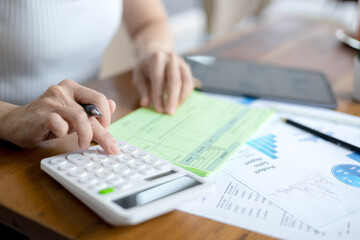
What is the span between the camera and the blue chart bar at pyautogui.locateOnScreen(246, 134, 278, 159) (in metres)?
0.57

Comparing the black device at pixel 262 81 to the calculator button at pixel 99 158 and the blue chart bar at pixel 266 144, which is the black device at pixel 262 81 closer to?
the blue chart bar at pixel 266 144

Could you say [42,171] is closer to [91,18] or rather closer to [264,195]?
[264,195]

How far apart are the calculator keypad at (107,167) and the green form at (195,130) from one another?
55 millimetres

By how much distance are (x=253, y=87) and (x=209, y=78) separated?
0.10 m

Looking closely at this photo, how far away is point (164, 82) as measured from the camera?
74cm

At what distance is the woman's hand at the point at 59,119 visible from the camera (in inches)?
18.9

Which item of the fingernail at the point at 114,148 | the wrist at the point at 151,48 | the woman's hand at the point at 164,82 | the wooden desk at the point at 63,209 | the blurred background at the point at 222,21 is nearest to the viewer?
the wooden desk at the point at 63,209

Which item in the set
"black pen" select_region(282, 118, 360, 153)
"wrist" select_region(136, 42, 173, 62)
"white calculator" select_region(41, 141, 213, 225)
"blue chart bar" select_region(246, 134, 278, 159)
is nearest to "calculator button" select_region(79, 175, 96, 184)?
"white calculator" select_region(41, 141, 213, 225)

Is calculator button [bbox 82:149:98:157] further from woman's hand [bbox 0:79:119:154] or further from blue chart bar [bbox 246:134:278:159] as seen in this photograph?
blue chart bar [bbox 246:134:278:159]

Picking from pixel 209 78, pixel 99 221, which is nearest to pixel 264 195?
pixel 99 221

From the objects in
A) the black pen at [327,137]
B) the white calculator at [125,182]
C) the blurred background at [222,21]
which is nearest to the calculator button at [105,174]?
the white calculator at [125,182]

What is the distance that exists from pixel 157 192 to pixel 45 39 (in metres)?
0.46

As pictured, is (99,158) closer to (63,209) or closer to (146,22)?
(63,209)

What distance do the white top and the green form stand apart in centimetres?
23
